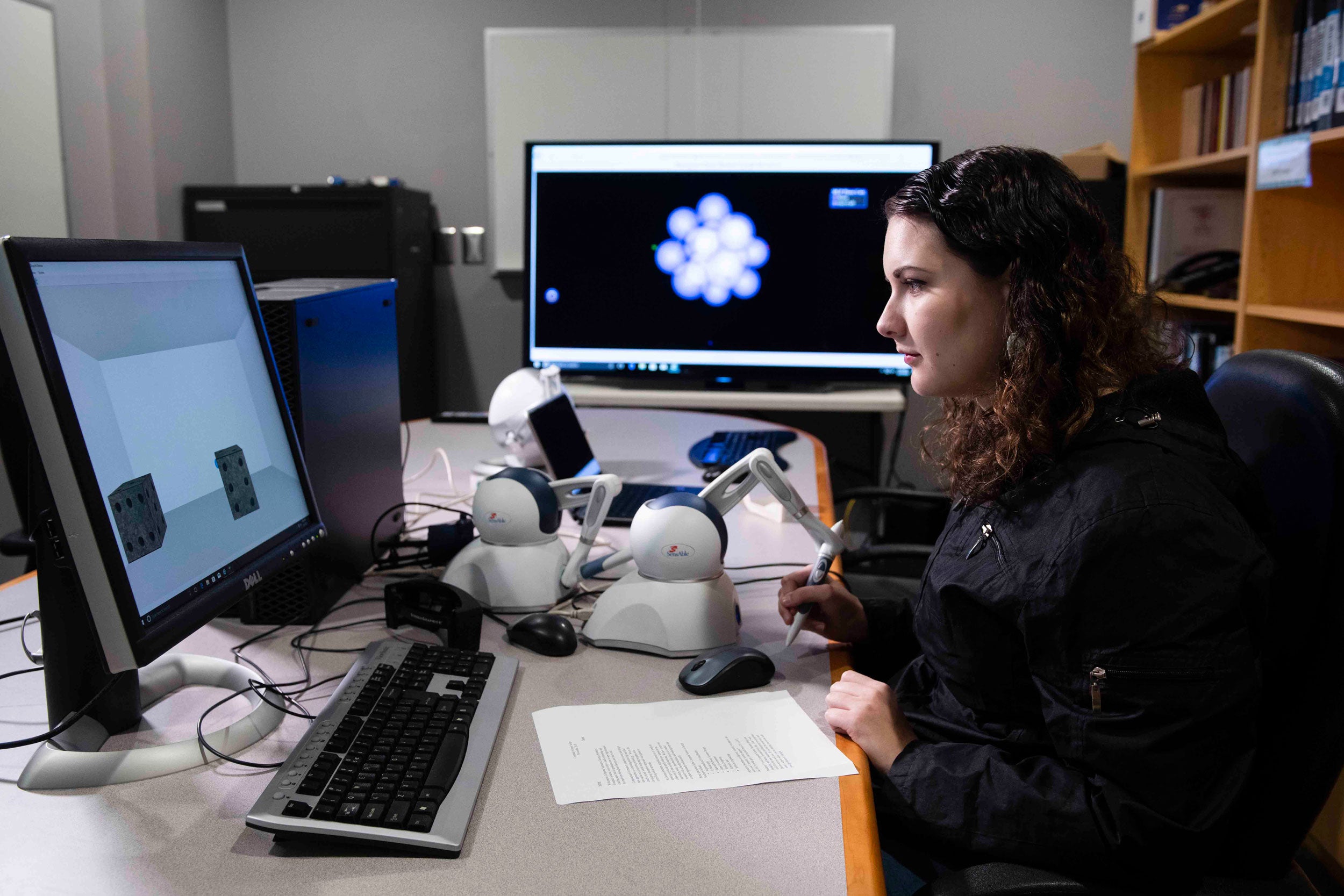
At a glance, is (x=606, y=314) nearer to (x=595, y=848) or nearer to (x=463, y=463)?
(x=463, y=463)

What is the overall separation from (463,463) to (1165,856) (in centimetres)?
148

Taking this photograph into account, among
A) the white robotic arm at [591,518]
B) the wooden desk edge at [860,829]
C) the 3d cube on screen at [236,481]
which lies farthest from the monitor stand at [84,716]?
the wooden desk edge at [860,829]

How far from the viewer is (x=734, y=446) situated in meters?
2.13

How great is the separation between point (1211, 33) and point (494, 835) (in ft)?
10.0

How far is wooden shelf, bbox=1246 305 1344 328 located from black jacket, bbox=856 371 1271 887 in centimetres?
141

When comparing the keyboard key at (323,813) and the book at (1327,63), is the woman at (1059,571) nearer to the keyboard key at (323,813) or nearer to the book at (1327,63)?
the keyboard key at (323,813)

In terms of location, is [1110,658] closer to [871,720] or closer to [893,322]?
[871,720]

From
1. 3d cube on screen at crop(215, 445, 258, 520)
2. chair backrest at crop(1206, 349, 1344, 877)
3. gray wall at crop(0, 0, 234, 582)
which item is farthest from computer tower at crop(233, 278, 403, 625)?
gray wall at crop(0, 0, 234, 582)

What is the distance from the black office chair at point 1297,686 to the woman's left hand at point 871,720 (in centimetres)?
13

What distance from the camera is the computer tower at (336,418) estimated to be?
3.84ft

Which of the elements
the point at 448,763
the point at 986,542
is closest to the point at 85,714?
the point at 448,763

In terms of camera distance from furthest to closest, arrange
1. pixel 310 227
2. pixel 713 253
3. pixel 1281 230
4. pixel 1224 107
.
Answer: pixel 310 227
pixel 1224 107
pixel 713 253
pixel 1281 230

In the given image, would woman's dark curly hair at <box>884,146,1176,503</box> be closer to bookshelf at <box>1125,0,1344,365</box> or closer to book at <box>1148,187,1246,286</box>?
bookshelf at <box>1125,0,1344,365</box>

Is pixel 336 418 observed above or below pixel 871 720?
above
